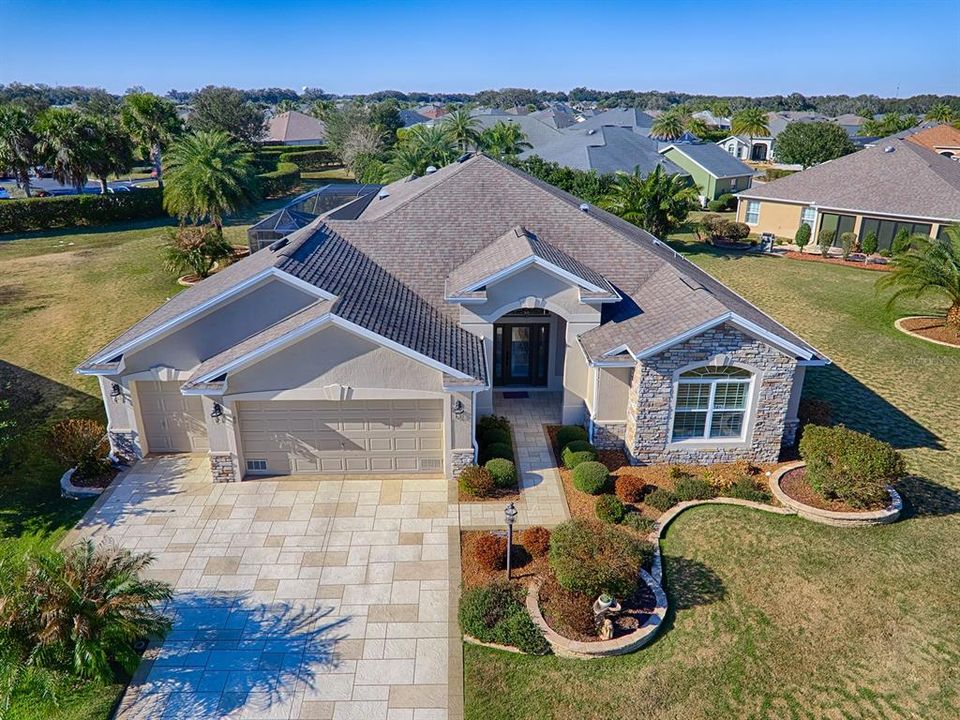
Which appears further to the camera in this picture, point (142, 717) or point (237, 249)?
point (237, 249)

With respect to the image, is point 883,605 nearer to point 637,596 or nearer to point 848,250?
point 637,596

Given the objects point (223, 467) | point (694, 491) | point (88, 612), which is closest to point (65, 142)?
point (223, 467)

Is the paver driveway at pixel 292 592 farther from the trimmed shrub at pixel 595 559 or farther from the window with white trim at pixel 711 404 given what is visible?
the window with white trim at pixel 711 404

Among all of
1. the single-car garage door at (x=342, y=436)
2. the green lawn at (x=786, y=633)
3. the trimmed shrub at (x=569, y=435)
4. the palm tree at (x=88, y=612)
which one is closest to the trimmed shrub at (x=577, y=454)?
the trimmed shrub at (x=569, y=435)

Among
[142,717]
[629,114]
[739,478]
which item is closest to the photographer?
[142,717]

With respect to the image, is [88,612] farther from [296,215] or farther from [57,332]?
[296,215]

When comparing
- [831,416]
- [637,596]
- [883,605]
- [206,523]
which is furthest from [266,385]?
[831,416]

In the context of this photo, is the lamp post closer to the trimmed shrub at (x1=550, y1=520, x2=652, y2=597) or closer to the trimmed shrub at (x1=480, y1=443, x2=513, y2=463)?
the trimmed shrub at (x1=550, y1=520, x2=652, y2=597)
